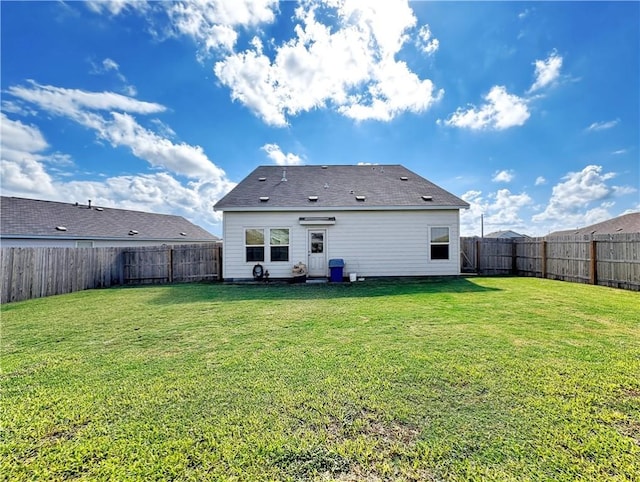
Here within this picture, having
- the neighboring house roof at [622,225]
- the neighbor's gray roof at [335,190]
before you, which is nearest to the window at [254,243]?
the neighbor's gray roof at [335,190]

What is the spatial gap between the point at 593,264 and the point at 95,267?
1952 cm

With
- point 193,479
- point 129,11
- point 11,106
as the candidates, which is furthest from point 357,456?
Result: point 11,106

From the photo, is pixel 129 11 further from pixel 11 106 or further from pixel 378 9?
pixel 378 9

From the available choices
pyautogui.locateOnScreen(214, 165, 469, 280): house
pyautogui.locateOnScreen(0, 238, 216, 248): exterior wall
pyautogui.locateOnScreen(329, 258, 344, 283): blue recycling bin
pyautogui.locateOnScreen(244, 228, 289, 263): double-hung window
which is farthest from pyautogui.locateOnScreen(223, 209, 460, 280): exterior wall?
pyautogui.locateOnScreen(0, 238, 216, 248): exterior wall

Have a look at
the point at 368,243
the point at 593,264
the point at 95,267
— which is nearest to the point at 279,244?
the point at 368,243

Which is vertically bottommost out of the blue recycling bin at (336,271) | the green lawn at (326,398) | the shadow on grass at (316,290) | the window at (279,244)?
the green lawn at (326,398)

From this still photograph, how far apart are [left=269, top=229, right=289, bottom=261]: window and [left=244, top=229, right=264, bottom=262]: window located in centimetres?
43

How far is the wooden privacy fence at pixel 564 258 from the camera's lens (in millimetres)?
9258

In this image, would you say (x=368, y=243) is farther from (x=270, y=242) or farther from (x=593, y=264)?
(x=593, y=264)

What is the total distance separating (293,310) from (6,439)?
16.0ft

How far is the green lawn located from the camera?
1.94 meters

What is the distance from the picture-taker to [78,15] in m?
8.34

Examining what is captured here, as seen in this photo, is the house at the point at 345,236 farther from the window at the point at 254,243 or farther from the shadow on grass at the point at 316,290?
the shadow on grass at the point at 316,290

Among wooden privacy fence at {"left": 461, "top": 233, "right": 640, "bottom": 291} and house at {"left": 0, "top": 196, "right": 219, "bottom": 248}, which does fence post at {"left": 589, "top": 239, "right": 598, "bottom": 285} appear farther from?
house at {"left": 0, "top": 196, "right": 219, "bottom": 248}
